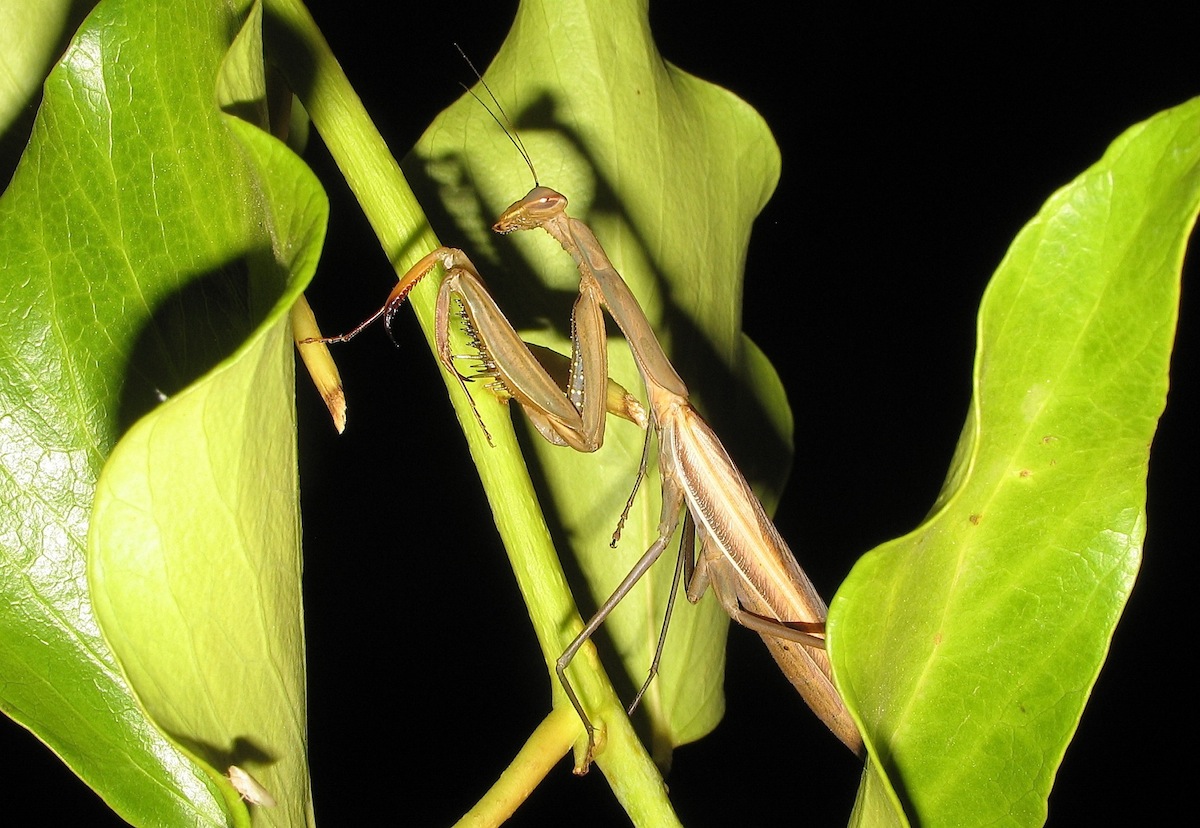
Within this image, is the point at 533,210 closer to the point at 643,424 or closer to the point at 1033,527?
the point at 643,424

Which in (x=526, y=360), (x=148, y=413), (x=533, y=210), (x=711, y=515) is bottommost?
(x=711, y=515)

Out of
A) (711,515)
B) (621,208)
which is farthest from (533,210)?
(711,515)

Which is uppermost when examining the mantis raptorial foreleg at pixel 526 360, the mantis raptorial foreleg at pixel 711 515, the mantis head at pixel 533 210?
the mantis head at pixel 533 210

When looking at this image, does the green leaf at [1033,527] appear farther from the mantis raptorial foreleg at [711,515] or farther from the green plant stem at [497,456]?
the mantis raptorial foreleg at [711,515]

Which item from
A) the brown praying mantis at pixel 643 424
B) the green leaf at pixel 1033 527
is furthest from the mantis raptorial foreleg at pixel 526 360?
the green leaf at pixel 1033 527

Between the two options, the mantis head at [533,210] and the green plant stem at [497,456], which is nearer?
the green plant stem at [497,456]

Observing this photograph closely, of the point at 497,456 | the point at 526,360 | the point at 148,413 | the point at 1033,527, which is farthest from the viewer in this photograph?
the point at 526,360

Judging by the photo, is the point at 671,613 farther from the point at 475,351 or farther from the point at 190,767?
the point at 190,767
